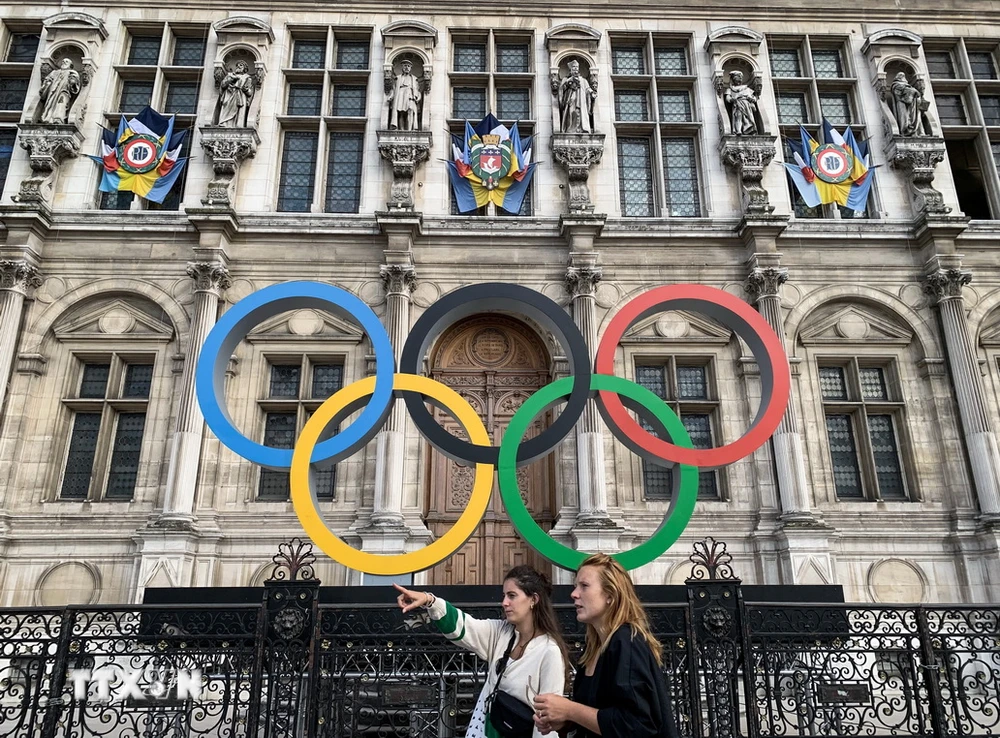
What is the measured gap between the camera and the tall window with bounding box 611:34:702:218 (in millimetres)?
19047

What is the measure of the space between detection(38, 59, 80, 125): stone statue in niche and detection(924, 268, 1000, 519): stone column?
21.9 m

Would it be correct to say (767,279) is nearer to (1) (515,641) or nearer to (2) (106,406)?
(1) (515,641)

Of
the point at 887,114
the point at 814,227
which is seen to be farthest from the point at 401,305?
the point at 887,114

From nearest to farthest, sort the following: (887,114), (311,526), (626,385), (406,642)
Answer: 1. (406,642)
2. (311,526)
3. (626,385)
4. (887,114)

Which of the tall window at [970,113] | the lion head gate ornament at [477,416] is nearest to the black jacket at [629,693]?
the lion head gate ornament at [477,416]

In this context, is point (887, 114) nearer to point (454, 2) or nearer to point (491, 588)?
point (454, 2)

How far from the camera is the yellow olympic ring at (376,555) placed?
34.8 feet

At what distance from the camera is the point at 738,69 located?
20.0 m

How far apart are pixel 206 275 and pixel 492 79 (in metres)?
9.20

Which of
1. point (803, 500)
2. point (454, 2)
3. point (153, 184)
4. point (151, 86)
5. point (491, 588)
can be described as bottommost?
point (491, 588)

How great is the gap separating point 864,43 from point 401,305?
1498cm

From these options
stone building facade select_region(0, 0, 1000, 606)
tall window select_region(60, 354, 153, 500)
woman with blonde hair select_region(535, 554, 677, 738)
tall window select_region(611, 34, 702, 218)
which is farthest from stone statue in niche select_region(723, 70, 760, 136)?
woman with blonde hair select_region(535, 554, 677, 738)

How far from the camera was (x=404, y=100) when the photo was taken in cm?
1859

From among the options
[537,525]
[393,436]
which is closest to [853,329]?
[537,525]
